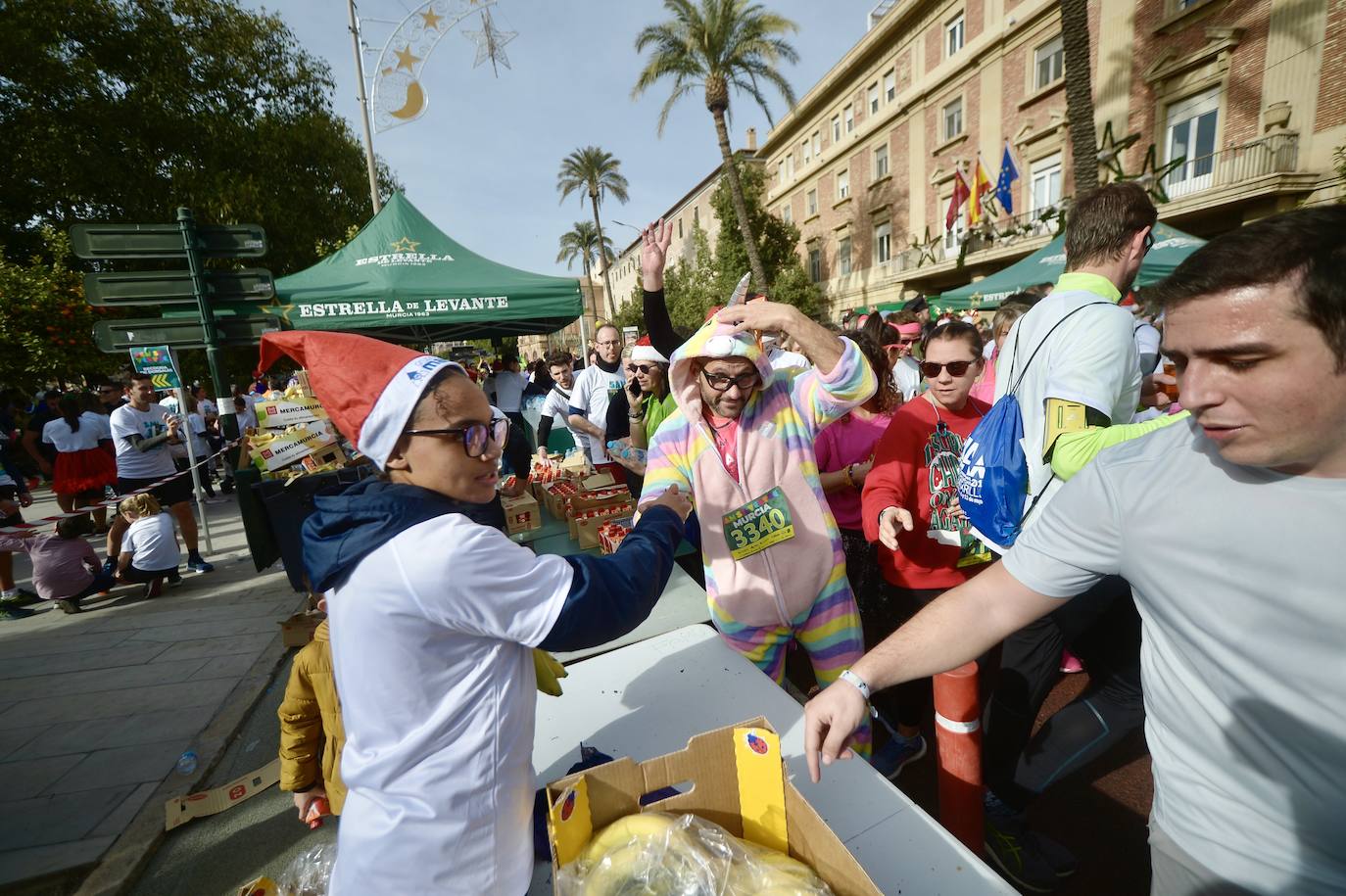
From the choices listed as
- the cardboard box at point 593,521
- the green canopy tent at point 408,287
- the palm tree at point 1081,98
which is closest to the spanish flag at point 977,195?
the palm tree at point 1081,98

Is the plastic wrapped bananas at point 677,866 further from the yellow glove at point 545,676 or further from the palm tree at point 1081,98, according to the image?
the palm tree at point 1081,98

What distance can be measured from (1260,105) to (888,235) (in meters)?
12.6

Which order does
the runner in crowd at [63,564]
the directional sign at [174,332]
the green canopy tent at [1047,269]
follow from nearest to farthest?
the directional sign at [174,332] → the runner in crowd at [63,564] → the green canopy tent at [1047,269]

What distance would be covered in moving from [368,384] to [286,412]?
4037mm

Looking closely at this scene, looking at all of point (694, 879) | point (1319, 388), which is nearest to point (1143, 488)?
point (1319, 388)

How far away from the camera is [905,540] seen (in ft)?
8.14

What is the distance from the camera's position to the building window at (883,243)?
79.7 feet

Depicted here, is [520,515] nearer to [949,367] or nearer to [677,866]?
[949,367]

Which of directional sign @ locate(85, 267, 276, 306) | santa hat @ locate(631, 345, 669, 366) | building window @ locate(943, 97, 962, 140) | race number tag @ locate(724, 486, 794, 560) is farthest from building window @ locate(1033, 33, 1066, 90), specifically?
race number tag @ locate(724, 486, 794, 560)

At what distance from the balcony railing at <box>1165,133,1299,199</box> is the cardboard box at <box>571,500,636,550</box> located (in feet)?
53.2

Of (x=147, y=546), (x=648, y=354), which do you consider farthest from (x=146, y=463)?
(x=648, y=354)

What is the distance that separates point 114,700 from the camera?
369 centimetres

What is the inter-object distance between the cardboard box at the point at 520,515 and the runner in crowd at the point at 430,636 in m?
3.11

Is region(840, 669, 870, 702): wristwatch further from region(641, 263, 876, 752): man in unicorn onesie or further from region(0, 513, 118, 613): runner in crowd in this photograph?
region(0, 513, 118, 613): runner in crowd
